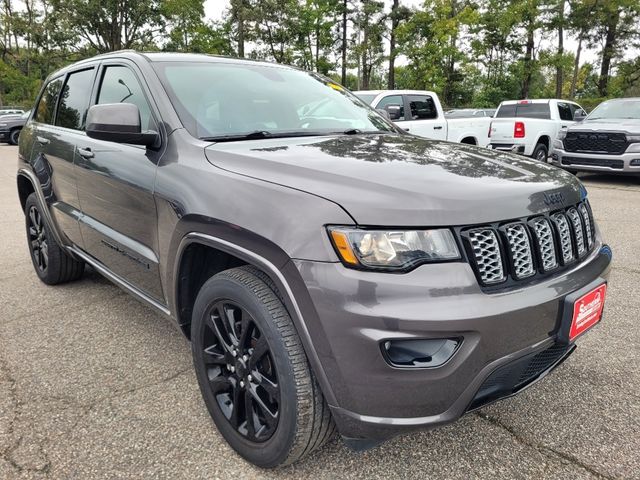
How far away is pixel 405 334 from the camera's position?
148 cm

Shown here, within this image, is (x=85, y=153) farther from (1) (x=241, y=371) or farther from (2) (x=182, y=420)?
(1) (x=241, y=371)

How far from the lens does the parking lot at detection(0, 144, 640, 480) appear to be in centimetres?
196

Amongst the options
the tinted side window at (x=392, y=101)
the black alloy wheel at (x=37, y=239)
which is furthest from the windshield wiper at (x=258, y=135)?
the tinted side window at (x=392, y=101)

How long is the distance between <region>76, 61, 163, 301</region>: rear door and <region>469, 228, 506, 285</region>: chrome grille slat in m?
1.47

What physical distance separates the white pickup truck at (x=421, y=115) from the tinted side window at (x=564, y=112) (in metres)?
3.09

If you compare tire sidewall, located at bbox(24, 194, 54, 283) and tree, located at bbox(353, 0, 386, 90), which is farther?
tree, located at bbox(353, 0, 386, 90)

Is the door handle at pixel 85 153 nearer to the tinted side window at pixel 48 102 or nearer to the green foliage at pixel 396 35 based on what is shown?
the tinted side window at pixel 48 102

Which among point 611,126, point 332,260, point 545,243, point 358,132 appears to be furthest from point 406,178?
point 611,126

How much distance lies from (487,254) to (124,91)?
222 centimetres

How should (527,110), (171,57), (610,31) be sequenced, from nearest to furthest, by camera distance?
(171,57), (527,110), (610,31)

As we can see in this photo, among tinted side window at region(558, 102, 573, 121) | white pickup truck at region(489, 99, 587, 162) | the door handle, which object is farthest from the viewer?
tinted side window at region(558, 102, 573, 121)

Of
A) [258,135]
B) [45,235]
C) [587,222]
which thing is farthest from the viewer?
[45,235]

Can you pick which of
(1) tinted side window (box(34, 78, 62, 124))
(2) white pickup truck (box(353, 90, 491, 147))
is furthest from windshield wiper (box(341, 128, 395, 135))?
(2) white pickup truck (box(353, 90, 491, 147))

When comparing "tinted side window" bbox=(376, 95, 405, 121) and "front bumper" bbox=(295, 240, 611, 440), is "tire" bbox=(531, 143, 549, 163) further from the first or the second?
"front bumper" bbox=(295, 240, 611, 440)
